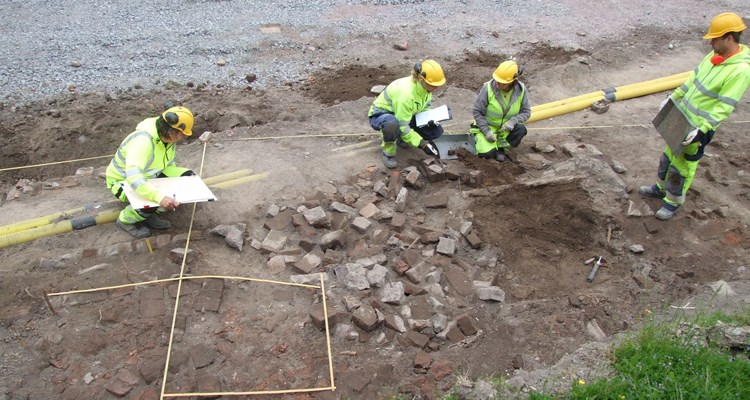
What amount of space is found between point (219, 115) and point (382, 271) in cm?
392

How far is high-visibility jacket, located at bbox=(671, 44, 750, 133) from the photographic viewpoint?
213 inches

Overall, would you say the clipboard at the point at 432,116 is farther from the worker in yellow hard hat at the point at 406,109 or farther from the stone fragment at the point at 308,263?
the stone fragment at the point at 308,263

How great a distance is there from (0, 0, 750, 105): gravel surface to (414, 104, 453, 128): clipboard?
9.65 feet

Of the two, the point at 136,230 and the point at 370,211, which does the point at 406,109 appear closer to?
the point at 370,211

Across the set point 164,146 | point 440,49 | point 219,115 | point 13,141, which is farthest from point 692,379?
point 13,141

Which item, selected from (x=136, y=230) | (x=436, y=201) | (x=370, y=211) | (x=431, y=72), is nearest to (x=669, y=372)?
(x=436, y=201)

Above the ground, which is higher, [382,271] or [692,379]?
[692,379]

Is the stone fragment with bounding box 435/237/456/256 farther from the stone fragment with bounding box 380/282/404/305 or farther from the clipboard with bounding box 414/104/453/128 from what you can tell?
the clipboard with bounding box 414/104/453/128

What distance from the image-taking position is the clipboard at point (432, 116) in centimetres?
680

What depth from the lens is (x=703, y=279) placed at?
5.57 metres

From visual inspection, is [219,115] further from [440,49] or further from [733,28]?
[733,28]

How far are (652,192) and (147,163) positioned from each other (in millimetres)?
5842

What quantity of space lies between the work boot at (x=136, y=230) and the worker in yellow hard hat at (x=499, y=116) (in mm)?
4157

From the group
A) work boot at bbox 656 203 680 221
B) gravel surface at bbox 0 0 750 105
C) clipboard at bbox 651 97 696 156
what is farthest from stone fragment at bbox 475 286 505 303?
gravel surface at bbox 0 0 750 105
